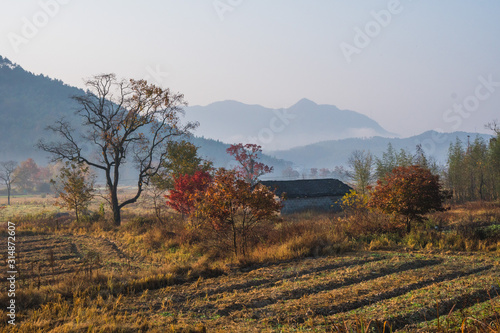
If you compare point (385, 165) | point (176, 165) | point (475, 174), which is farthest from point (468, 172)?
point (176, 165)

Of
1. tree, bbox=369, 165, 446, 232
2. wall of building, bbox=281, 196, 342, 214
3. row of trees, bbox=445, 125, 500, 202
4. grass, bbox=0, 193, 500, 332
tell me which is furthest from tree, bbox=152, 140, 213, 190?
row of trees, bbox=445, 125, 500, 202

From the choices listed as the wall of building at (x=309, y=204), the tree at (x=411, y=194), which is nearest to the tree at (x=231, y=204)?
the tree at (x=411, y=194)

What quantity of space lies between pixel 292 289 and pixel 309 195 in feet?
99.3

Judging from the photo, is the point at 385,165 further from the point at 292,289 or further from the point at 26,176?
the point at 26,176

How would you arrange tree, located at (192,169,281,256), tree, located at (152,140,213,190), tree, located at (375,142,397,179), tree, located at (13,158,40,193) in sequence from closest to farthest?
tree, located at (192,169,281,256) → tree, located at (152,140,213,190) → tree, located at (375,142,397,179) → tree, located at (13,158,40,193)

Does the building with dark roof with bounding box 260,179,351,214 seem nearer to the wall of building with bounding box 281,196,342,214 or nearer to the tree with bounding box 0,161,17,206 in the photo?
the wall of building with bounding box 281,196,342,214

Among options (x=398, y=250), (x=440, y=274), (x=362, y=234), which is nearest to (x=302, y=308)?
(x=440, y=274)

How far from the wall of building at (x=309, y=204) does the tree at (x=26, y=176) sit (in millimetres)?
86146

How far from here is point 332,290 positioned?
26.7 ft

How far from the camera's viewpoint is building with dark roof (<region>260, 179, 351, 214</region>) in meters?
37.2

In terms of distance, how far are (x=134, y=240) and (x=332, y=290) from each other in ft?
53.7

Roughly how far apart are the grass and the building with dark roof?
66.8 feet

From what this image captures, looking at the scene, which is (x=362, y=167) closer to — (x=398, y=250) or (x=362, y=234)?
(x=362, y=234)

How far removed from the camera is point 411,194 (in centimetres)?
1634
